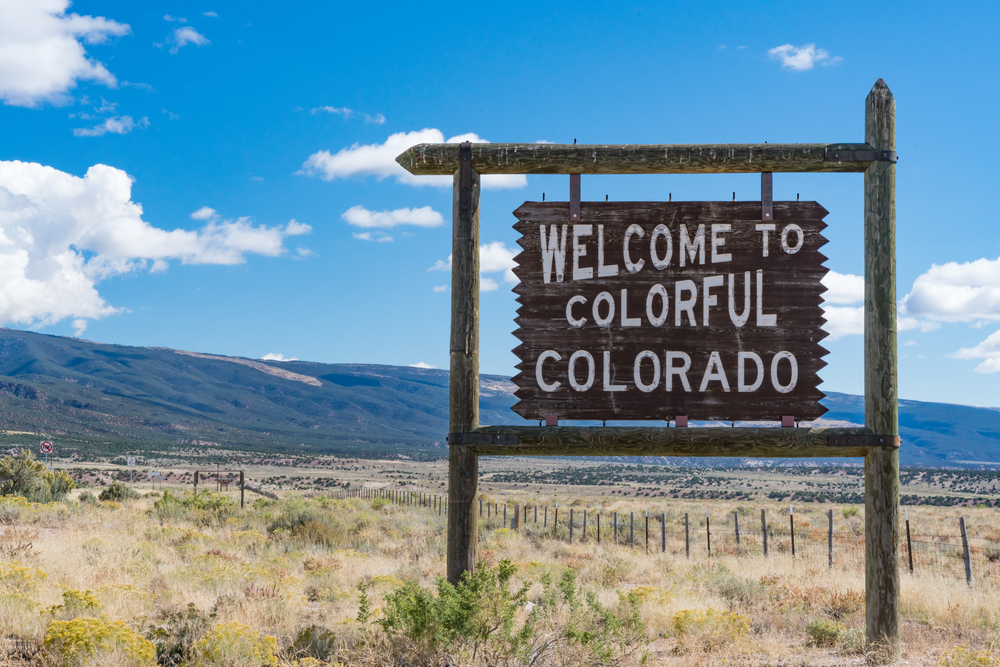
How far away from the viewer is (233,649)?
6.44 metres

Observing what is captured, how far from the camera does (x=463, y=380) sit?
23.2ft

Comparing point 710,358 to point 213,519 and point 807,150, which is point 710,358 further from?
point 213,519

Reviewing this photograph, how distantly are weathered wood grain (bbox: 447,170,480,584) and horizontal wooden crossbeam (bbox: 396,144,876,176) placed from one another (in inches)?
14.5

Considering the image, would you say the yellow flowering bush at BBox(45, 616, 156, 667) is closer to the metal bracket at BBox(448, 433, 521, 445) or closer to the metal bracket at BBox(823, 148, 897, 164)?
the metal bracket at BBox(448, 433, 521, 445)

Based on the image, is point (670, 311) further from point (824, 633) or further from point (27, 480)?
point (27, 480)

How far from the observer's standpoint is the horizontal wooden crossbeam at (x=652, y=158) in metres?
7.20

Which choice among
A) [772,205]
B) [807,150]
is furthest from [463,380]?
[807,150]

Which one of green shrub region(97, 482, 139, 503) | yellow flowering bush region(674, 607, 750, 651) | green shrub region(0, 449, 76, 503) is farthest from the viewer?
green shrub region(97, 482, 139, 503)

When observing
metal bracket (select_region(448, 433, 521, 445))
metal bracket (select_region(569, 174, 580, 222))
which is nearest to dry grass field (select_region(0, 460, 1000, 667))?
metal bracket (select_region(448, 433, 521, 445))

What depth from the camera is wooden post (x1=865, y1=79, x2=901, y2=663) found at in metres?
6.90

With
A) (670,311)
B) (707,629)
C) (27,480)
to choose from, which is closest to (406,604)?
(707,629)

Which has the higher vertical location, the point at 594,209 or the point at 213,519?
the point at 594,209

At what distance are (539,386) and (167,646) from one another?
4.15 metres

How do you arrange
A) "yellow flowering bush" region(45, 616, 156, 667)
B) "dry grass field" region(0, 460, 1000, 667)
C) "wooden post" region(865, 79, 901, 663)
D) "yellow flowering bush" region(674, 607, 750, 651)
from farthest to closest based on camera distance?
"yellow flowering bush" region(674, 607, 750, 651), "wooden post" region(865, 79, 901, 663), "dry grass field" region(0, 460, 1000, 667), "yellow flowering bush" region(45, 616, 156, 667)
